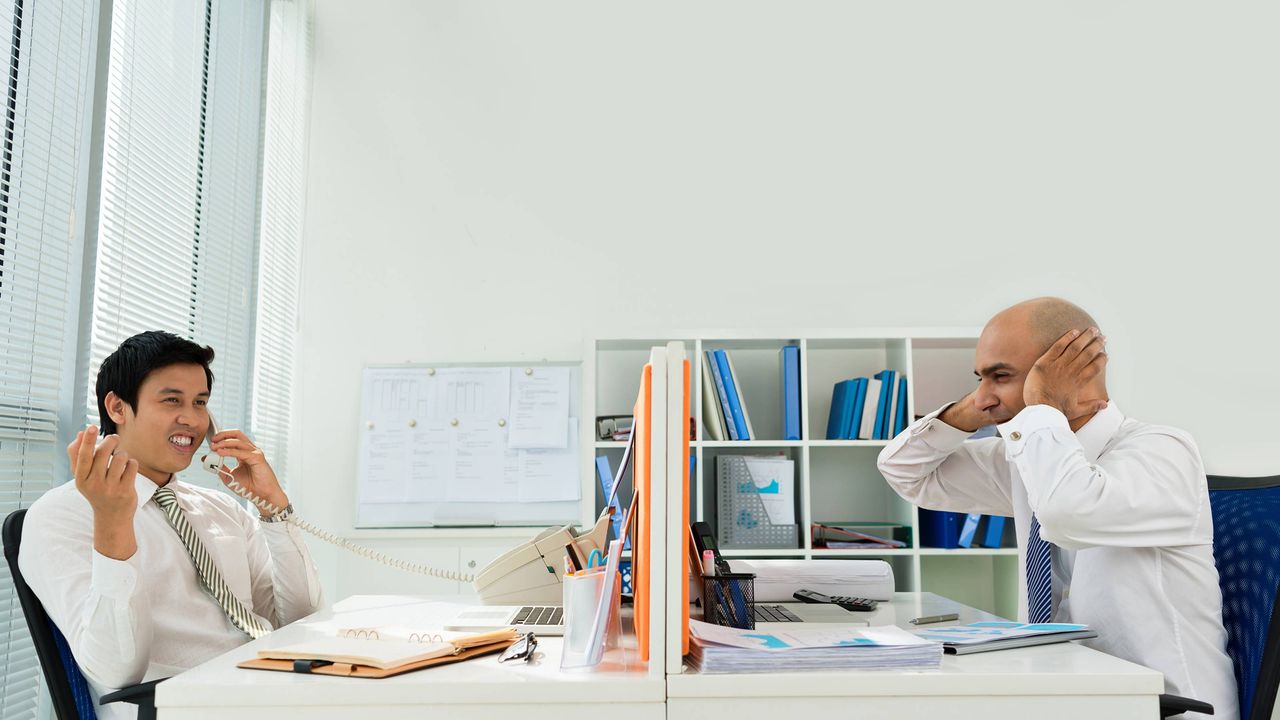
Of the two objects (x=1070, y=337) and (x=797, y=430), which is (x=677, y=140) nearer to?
(x=797, y=430)

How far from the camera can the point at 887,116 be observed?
3.70 meters

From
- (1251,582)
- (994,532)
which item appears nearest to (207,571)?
(1251,582)

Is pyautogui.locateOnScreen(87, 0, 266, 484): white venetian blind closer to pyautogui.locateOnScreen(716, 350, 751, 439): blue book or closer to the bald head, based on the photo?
pyautogui.locateOnScreen(716, 350, 751, 439): blue book

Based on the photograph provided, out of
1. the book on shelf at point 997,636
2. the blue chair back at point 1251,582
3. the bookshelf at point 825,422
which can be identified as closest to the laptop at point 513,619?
the book on shelf at point 997,636

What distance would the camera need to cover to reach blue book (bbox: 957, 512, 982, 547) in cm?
315

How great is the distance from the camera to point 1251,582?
5.16 feet

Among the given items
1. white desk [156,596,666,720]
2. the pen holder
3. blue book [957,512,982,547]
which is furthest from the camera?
blue book [957,512,982,547]

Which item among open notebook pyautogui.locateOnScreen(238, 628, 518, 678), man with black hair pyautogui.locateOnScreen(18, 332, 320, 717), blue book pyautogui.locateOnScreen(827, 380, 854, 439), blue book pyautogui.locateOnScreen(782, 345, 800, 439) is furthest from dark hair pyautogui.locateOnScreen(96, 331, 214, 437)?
blue book pyautogui.locateOnScreen(827, 380, 854, 439)

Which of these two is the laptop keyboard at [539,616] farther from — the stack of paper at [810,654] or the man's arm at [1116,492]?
the man's arm at [1116,492]

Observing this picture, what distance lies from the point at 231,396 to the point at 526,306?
1.14 m

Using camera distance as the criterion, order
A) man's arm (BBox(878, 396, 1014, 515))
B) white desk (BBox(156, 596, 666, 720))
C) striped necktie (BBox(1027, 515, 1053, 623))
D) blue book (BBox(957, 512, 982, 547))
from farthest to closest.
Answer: blue book (BBox(957, 512, 982, 547))
man's arm (BBox(878, 396, 1014, 515))
striped necktie (BBox(1027, 515, 1053, 623))
white desk (BBox(156, 596, 666, 720))

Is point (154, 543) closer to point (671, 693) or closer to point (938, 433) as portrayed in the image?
point (671, 693)

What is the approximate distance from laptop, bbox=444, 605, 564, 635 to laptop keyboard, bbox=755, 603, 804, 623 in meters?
0.37

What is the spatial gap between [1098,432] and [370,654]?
140cm
